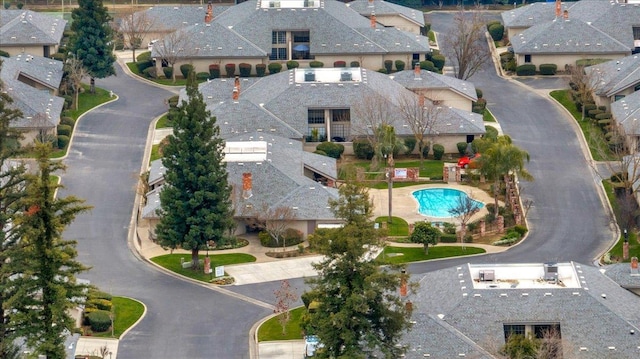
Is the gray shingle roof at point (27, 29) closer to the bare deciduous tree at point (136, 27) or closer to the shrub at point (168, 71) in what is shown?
the bare deciduous tree at point (136, 27)

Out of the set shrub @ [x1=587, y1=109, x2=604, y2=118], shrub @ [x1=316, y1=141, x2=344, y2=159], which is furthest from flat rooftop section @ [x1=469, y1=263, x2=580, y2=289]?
shrub @ [x1=587, y1=109, x2=604, y2=118]

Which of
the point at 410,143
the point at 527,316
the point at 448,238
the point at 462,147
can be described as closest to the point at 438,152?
the point at 462,147

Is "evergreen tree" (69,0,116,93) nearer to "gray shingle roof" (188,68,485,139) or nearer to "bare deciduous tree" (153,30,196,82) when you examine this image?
"bare deciduous tree" (153,30,196,82)

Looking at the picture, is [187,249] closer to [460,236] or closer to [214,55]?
[460,236]

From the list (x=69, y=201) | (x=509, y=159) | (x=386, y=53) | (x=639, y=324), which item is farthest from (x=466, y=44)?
(x=69, y=201)

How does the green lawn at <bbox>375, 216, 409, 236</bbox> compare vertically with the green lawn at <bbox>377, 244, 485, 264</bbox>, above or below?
above

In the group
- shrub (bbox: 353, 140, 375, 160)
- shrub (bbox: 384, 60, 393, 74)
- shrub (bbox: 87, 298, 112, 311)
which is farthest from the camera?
shrub (bbox: 384, 60, 393, 74)
